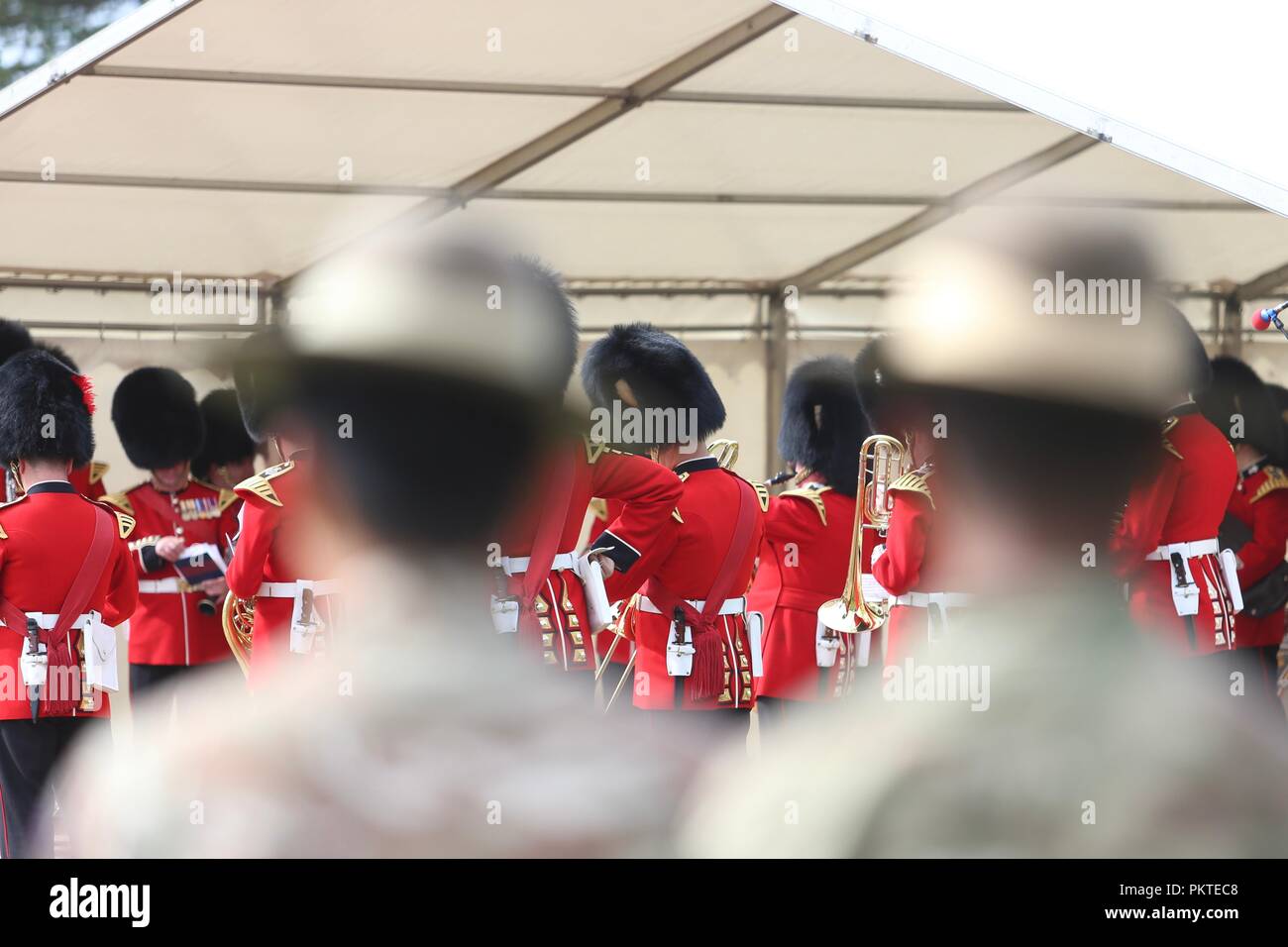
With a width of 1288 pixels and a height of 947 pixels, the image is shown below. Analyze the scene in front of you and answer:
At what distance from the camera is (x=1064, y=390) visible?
4.15 meters

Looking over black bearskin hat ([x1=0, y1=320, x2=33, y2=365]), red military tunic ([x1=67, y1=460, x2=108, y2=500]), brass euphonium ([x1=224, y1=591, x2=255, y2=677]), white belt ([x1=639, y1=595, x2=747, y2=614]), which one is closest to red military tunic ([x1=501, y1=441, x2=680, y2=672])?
white belt ([x1=639, y1=595, x2=747, y2=614])

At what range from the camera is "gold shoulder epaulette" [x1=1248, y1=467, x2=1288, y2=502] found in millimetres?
5906

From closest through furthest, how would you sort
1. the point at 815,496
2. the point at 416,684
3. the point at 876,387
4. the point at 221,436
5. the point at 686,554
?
the point at 416,684 < the point at 686,554 < the point at 876,387 < the point at 815,496 < the point at 221,436

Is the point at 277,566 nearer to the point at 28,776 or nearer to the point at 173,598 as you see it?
the point at 28,776

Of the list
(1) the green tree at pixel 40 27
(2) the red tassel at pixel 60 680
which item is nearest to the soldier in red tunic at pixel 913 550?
(2) the red tassel at pixel 60 680

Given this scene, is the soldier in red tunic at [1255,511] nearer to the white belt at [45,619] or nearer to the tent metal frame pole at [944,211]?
the tent metal frame pole at [944,211]

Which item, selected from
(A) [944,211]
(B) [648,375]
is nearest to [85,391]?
(B) [648,375]

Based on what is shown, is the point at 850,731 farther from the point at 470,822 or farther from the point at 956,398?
the point at 470,822

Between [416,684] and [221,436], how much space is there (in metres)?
3.45

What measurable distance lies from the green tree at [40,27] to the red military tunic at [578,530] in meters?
14.4

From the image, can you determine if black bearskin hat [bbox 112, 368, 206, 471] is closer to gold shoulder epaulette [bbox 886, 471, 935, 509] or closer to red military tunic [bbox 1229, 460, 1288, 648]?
gold shoulder epaulette [bbox 886, 471, 935, 509]

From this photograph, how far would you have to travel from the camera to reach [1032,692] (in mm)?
4047
